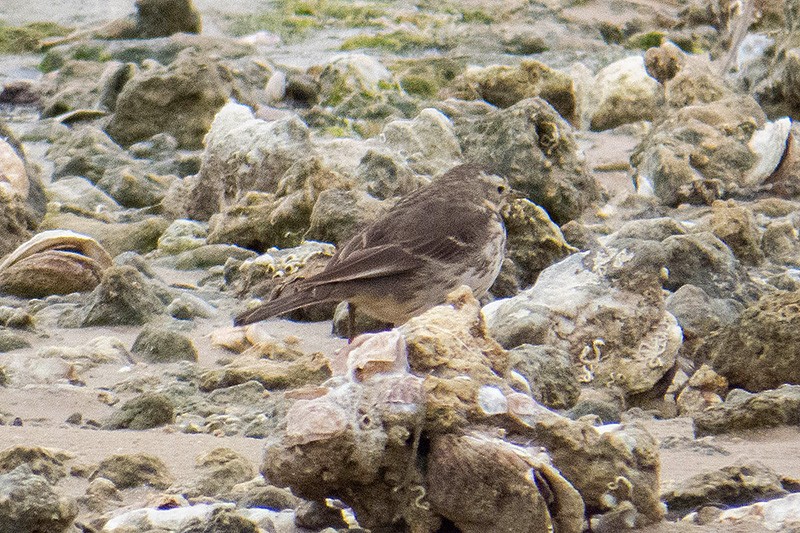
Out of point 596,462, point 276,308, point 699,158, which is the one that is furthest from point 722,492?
point 699,158

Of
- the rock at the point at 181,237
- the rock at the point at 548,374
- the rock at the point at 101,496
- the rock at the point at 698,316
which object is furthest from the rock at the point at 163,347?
the rock at the point at 698,316

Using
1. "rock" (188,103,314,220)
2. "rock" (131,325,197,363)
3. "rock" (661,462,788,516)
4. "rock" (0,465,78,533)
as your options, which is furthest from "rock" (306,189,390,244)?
"rock" (0,465,78,533)

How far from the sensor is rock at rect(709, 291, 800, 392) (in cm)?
505

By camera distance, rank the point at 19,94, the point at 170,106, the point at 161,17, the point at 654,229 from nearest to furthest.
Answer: the point at 654,229
the point at 170,106
the point at 19,94
the point at 161,17

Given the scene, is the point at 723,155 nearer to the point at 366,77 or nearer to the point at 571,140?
the point at 571,140

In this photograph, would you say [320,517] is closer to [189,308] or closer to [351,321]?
[351,321]

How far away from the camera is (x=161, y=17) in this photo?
14.1 metres

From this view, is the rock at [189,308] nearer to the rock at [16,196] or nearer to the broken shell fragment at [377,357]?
the rock at [16,196]

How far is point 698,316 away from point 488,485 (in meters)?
3.11

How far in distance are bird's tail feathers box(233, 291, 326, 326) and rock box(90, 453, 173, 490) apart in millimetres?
1701

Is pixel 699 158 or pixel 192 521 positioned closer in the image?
pixel 192 521

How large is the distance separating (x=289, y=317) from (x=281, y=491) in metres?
2.97

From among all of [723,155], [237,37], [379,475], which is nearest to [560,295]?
[379,475]

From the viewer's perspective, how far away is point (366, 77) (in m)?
11.3
